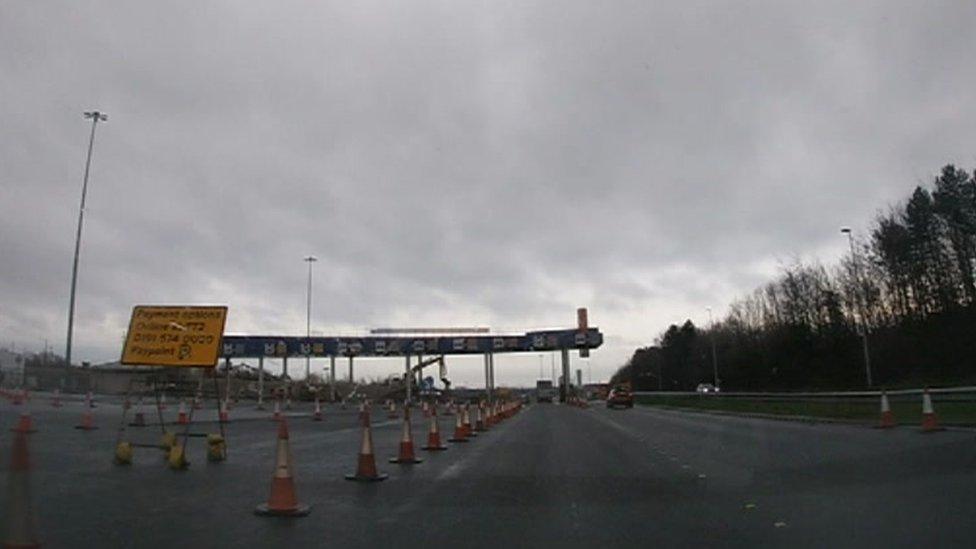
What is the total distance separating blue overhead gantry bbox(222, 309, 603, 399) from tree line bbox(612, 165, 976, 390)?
21.2 m

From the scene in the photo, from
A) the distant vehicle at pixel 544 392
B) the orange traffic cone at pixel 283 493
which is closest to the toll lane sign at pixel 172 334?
the orange traffic cone at pixel 283 493

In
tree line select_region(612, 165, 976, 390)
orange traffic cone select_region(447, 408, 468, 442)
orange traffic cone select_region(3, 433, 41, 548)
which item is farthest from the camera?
tree line select_region(612, 165, 976, 390)

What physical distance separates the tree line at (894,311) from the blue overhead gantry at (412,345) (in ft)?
69.7

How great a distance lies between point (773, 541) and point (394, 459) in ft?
33.9

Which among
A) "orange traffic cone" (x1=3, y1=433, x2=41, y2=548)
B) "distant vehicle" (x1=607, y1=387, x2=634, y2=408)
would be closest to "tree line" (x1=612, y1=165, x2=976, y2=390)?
"distant vehicle" (x1=607, y1=387, x2=634, y2=408)

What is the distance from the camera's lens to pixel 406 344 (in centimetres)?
9150

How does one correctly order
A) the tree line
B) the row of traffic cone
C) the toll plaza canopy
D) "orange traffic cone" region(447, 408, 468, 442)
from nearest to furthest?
the row of traffic cone
"orange traffic cone" region(447, 408, 468, 442)
the tree line
the toll plaza canopy

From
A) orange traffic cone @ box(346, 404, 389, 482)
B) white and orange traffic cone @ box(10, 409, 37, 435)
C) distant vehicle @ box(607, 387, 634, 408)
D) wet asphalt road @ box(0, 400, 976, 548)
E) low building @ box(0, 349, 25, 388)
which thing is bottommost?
wet asphalt road @ box(0, 400, 976, 548)

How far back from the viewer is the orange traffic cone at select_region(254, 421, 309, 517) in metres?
9.50

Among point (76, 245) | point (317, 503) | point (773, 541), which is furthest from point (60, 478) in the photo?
point (76, 245)

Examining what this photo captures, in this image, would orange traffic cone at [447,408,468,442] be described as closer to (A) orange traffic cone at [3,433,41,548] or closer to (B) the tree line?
(A) orange traffic cone at [3,433,41,548]

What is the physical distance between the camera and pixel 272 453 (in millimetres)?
18094

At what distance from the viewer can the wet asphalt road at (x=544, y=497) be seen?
8.05 meters

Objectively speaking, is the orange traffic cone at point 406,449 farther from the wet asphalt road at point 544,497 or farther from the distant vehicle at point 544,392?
the distant vehicle at point 544,392
